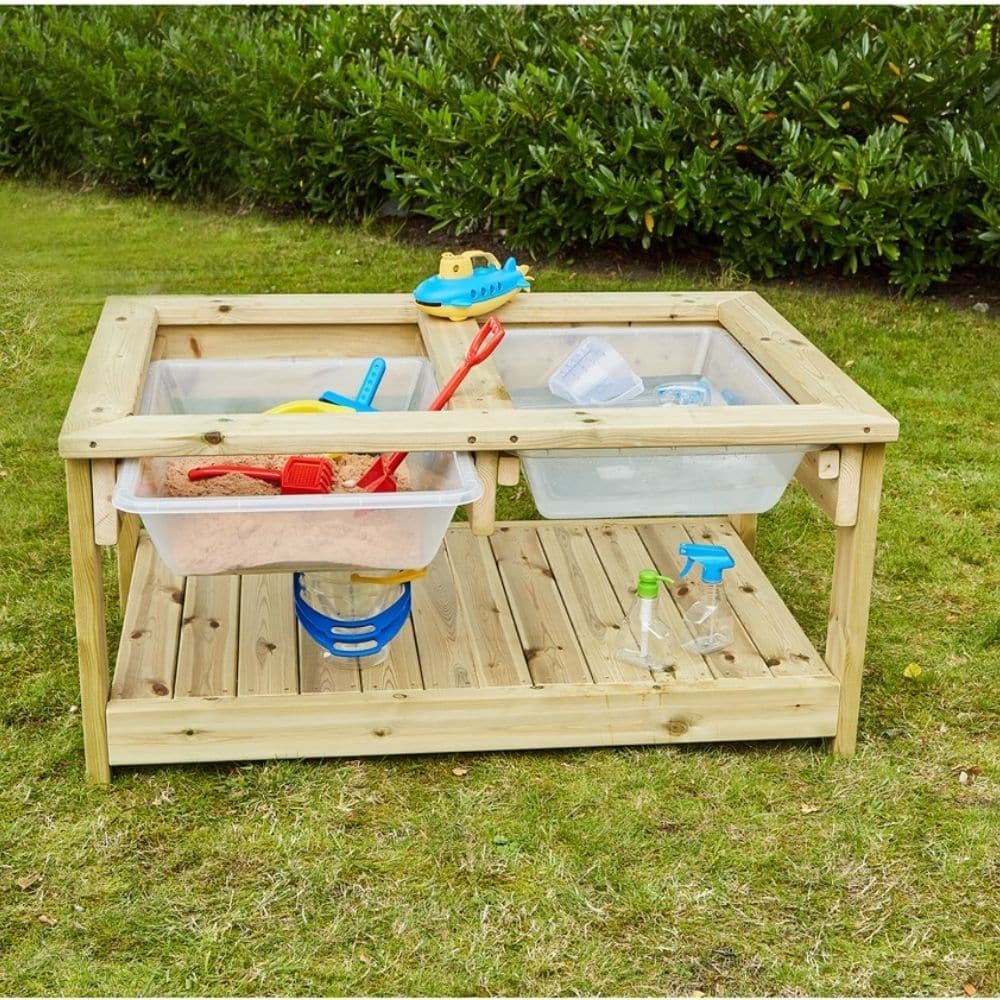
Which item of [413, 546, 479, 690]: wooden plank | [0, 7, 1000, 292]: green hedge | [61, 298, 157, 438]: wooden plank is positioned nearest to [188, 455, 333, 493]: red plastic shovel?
[61, 298, 157, 438]: wooden plank

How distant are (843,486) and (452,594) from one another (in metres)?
0.87

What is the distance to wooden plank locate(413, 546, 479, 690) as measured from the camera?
2.64m

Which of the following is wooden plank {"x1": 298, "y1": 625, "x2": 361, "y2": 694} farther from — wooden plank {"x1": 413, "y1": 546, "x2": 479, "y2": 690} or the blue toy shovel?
the blue toy shovel

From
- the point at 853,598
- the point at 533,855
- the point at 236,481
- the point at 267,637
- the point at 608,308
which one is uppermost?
the point at 608,308

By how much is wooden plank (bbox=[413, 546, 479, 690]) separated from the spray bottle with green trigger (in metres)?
0.29

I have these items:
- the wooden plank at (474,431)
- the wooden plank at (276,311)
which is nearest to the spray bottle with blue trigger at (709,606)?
the wooden plank at (474,431)

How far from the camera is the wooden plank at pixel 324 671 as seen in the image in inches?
102

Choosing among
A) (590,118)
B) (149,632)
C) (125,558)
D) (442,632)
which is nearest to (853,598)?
(442,632)

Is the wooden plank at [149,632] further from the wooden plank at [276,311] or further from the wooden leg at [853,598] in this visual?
the wooden leg at [853,598]

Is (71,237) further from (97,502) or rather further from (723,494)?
(723,494)

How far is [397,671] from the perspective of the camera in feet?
8.69

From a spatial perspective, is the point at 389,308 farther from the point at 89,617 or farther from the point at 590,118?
the point at 590,118

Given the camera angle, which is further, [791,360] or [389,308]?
[389,308]

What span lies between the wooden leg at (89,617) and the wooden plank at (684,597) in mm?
1058
